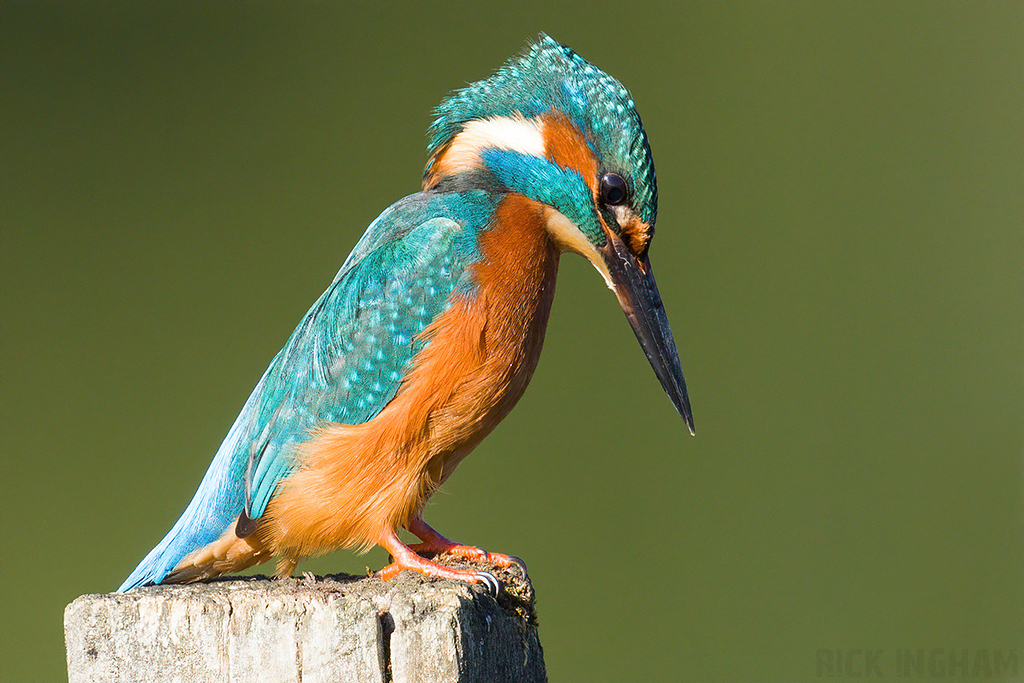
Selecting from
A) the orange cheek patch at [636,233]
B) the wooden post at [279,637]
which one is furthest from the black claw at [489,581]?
the orange cheek patch at [636,233]

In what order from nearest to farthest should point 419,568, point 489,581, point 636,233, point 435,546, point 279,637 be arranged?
point 279,637 → point 489,581 → point 419,568 → point 636,233 → point 435,546

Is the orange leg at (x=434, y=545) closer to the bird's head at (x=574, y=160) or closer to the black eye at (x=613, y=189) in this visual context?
the bird's head at (x=574, y=160)

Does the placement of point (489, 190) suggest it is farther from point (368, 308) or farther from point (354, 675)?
point (354, 675)

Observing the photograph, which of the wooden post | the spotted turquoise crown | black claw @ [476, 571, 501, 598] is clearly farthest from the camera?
the spotted turquoise crown

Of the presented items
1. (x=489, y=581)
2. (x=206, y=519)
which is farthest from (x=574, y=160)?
(x=206, y=519)

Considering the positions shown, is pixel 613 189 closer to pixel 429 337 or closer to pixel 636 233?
pixel 636 233

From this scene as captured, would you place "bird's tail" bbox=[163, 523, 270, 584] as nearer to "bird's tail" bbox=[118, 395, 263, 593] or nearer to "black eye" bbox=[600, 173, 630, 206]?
"bird's tail" bbox=[118, 395, 263, 593]

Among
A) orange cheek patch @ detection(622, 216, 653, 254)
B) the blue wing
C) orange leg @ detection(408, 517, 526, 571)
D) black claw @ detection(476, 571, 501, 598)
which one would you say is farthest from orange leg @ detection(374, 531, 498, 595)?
orange cheek patch @ detection(622, 216, 653, 254)

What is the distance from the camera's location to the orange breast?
6.01ft

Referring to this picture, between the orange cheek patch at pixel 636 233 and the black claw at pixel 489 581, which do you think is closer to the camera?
the black claw at pixel 489 581

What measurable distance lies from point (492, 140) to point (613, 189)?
32 centimetres

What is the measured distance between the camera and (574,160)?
1867mm

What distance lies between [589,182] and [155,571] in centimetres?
121

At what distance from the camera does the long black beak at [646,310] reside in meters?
1.92
